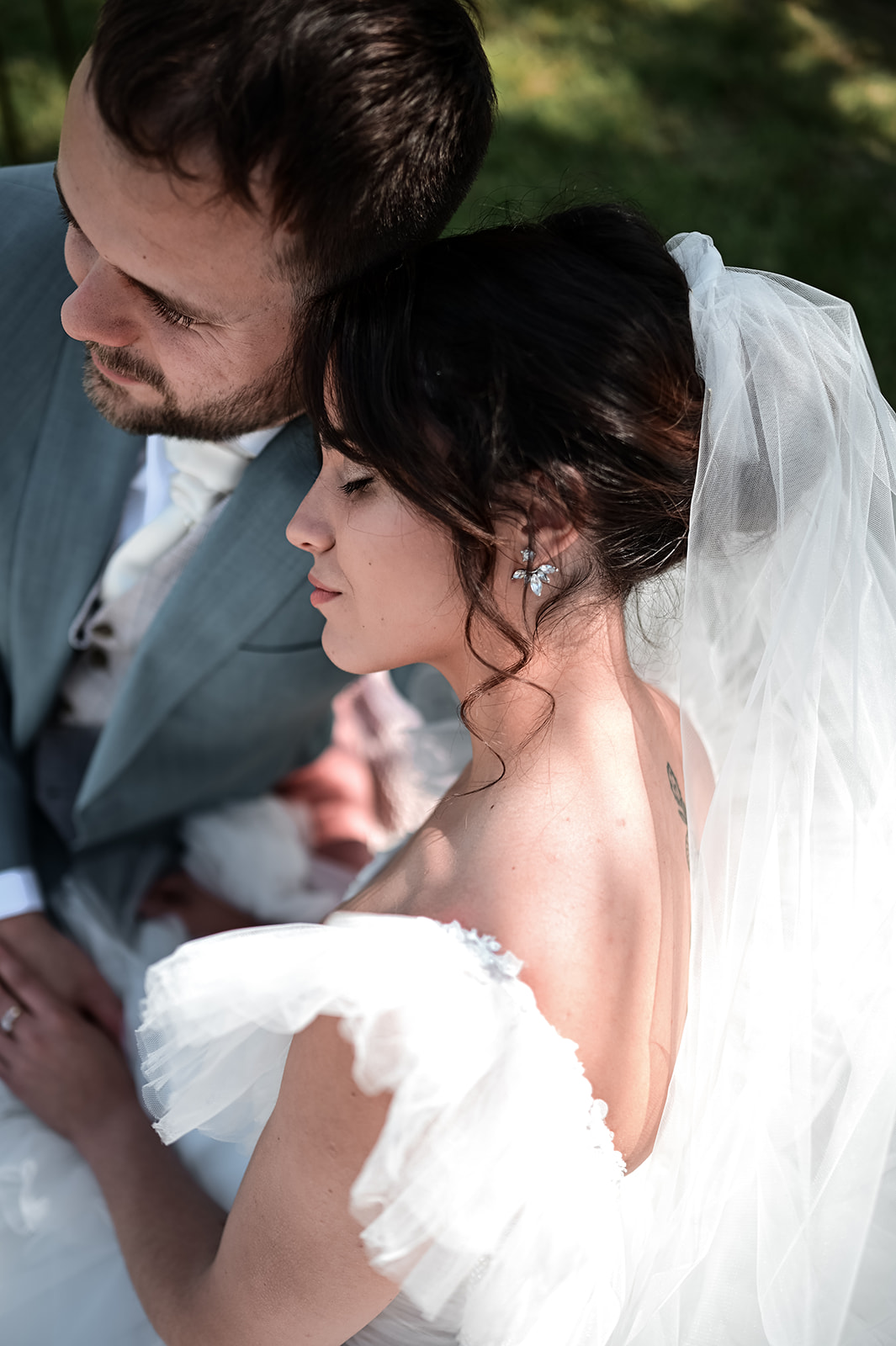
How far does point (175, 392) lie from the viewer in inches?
64.1

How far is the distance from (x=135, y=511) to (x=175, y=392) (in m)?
0.37

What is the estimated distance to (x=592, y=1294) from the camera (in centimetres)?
126

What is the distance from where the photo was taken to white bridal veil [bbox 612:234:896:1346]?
131 centimetres

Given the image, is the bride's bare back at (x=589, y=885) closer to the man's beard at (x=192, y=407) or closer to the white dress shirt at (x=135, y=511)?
the man's beard at (x=192, y=407)

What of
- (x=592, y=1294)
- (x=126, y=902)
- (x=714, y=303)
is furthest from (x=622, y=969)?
(x=126, y=902)

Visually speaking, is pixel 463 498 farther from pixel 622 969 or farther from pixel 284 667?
pixel 284 667

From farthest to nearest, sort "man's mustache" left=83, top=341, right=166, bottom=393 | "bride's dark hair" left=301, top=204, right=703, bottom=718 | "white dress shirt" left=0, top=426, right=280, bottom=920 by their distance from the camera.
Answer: "white dress shirt" left=0, top=426, right=280, bottom=920
"man's mustache" left=83, top=341, right=166, bottom=393
"bride's dark hair" left=301, top=204, right=703, bottom=718

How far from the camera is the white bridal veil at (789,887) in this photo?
1314mm

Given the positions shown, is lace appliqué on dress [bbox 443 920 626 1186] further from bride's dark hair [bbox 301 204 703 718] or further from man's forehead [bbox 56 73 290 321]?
man's forehead [bbox 56 73 290 321]

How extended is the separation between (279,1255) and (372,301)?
3.58 ft

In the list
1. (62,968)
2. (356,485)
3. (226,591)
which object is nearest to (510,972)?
(356,485)

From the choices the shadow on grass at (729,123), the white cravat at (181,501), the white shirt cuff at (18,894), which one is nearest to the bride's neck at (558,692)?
the white cravat at (181,501)

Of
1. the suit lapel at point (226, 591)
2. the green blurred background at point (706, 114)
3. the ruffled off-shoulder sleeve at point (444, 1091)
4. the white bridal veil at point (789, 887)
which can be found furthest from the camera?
the green blurred background at point (706, 114)

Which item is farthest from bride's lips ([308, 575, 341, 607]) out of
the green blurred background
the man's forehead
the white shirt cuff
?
the green blurred background
